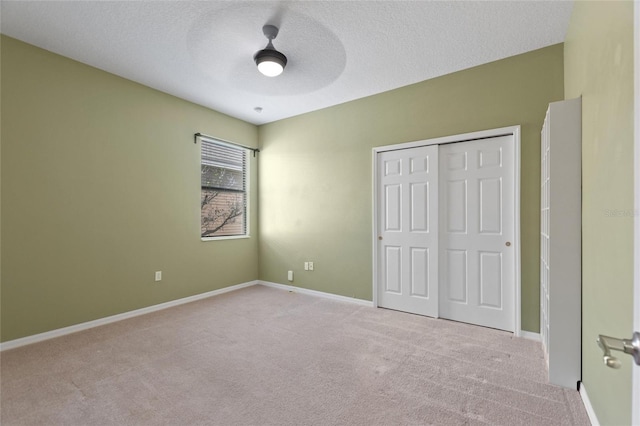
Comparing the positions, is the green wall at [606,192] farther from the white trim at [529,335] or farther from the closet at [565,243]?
the white trim at [529,335]

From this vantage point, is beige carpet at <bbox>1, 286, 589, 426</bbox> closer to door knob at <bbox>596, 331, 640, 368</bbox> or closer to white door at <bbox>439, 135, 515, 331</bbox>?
white door at <bbox>439, 135, 515, 331</bbox>

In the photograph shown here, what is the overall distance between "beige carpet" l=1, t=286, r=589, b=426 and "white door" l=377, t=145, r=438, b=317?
1.27 ft

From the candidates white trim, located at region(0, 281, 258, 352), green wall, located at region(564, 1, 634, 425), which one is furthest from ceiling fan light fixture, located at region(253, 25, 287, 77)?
white trim, located at region(0, 281, 258, 352)

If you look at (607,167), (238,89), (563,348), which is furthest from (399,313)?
(238,89)

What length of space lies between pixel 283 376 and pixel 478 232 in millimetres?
2448

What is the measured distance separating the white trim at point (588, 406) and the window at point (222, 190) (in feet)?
14.0

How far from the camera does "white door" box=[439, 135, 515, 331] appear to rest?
302 cm

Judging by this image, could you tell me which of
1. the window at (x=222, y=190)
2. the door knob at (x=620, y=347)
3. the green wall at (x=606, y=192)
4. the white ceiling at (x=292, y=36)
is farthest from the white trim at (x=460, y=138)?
the door knob at (x=620, y=347)

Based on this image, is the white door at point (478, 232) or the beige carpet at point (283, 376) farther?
the white door at point (478, 232)

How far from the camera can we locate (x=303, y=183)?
4.54 m

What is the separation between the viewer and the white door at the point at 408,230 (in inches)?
135

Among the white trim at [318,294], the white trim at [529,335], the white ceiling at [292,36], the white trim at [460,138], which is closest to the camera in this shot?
the white ceiling at [292,36]

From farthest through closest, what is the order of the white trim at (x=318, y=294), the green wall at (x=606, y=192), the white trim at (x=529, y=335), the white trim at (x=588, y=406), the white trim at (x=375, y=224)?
the white trim at (x=318, y=294), the white trim at (x=375, y=224), the white trim at (x=529, y=335), the white trim at (x=588, y=406), the green wall at (x=606, y=192)

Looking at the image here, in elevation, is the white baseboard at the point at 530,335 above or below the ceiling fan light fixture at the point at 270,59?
below
